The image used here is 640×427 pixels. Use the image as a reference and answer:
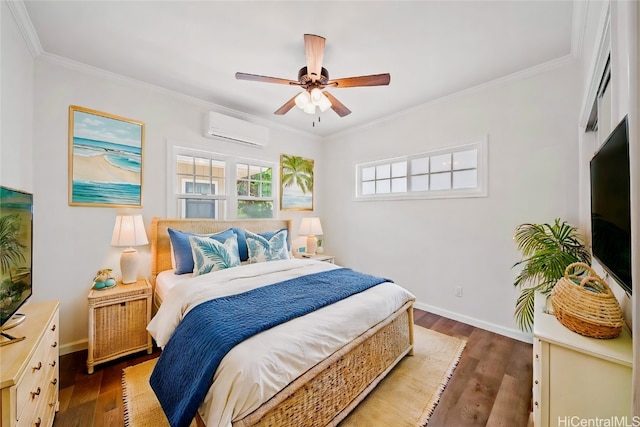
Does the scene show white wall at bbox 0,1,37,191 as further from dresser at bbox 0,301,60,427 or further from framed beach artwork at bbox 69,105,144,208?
dresser at bbox 0,301,60,427

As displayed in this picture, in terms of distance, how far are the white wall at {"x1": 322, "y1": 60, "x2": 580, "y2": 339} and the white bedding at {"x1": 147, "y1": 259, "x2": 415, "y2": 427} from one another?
1141 millimetres

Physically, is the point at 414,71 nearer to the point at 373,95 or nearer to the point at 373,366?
the point at 373,95

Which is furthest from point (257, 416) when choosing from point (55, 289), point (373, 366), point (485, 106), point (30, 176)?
point (485, 106)

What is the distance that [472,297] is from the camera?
2.86m

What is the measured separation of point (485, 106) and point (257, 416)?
3396mm

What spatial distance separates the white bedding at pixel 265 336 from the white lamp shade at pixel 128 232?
0.79m

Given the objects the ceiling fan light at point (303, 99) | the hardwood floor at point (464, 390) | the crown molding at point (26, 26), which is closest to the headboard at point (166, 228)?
the hardwood floor at point (464, 390)

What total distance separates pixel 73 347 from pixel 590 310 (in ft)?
12.5

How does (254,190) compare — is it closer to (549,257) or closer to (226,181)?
(226,181)

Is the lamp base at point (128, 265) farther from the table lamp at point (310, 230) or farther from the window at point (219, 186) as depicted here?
the table lamp at point (310, 230)

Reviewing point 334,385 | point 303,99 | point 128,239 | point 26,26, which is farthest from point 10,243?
point 303,99

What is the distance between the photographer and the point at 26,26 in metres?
1.82

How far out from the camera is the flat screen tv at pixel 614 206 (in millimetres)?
959

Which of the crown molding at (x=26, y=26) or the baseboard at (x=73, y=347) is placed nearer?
the crown molding at (x=26, y=26)
